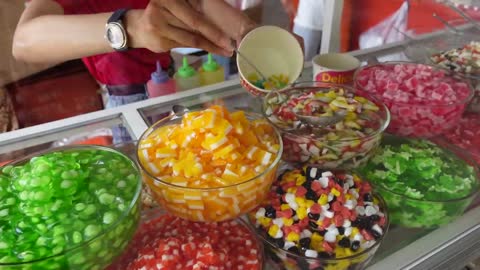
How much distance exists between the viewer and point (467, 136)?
0.99 meters

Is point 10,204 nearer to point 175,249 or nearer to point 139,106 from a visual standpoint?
point 175,249

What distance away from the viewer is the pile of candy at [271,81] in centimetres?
106

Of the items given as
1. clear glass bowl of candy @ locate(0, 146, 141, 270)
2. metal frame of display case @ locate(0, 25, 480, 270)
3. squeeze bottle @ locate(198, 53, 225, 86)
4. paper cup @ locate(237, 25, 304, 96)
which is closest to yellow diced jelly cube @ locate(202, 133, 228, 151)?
clear glass bowl of candy @ locate(0, 146, 141, 270)

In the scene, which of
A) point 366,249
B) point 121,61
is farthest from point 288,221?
point 121,61

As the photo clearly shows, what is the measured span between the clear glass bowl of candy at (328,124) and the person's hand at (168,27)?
0.85 ft

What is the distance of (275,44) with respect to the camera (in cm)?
112

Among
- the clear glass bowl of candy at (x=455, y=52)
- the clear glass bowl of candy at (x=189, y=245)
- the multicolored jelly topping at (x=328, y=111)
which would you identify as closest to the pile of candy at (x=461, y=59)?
the clear glass bowl of candy at (x=455, y=52)

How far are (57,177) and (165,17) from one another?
0.55 meters

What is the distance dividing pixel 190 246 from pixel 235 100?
530 millimetres

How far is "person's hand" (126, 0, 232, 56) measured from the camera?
1.02 m

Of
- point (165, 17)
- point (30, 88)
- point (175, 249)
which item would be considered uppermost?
point (165, 17)

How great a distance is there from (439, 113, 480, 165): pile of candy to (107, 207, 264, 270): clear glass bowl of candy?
571mm

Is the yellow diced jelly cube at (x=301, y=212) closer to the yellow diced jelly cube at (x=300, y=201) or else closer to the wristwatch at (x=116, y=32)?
the yellow diced jelly cube at (x=300, y=201)

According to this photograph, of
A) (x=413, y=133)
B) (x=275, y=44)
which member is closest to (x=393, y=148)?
(x=413, y=133)
